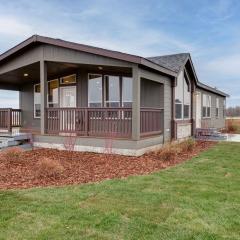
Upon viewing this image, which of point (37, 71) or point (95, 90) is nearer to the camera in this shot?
point (95, 90)

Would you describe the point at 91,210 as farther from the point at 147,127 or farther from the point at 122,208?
the point at 147,127

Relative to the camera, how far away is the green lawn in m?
3.77

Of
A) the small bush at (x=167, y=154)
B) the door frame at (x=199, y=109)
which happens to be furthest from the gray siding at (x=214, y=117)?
the small bush at (x=167, y=154)

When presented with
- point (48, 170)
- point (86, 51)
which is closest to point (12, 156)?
point (48, 170)

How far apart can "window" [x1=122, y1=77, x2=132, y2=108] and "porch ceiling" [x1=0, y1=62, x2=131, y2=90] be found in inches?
14.6

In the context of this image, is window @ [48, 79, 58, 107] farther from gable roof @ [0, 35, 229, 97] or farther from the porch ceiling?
gable roof @ [0, 35, 229, 97]

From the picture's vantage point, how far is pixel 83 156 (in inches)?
384

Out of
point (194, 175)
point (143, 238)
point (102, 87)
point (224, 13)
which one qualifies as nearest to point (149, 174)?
point (194, 175)

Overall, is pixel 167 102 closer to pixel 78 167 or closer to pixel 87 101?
pixel 87 101

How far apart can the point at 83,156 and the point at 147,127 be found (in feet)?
8.30

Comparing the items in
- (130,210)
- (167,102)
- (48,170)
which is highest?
(167,102)

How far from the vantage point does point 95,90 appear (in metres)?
13.2

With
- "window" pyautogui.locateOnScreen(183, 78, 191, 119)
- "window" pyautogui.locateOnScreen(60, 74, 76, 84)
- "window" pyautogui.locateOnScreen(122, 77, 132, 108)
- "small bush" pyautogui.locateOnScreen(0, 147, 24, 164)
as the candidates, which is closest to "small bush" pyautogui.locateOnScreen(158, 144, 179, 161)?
"window" pyautogui.locateOnScreen(122, 77, 132, 108)

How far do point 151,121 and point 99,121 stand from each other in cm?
196
